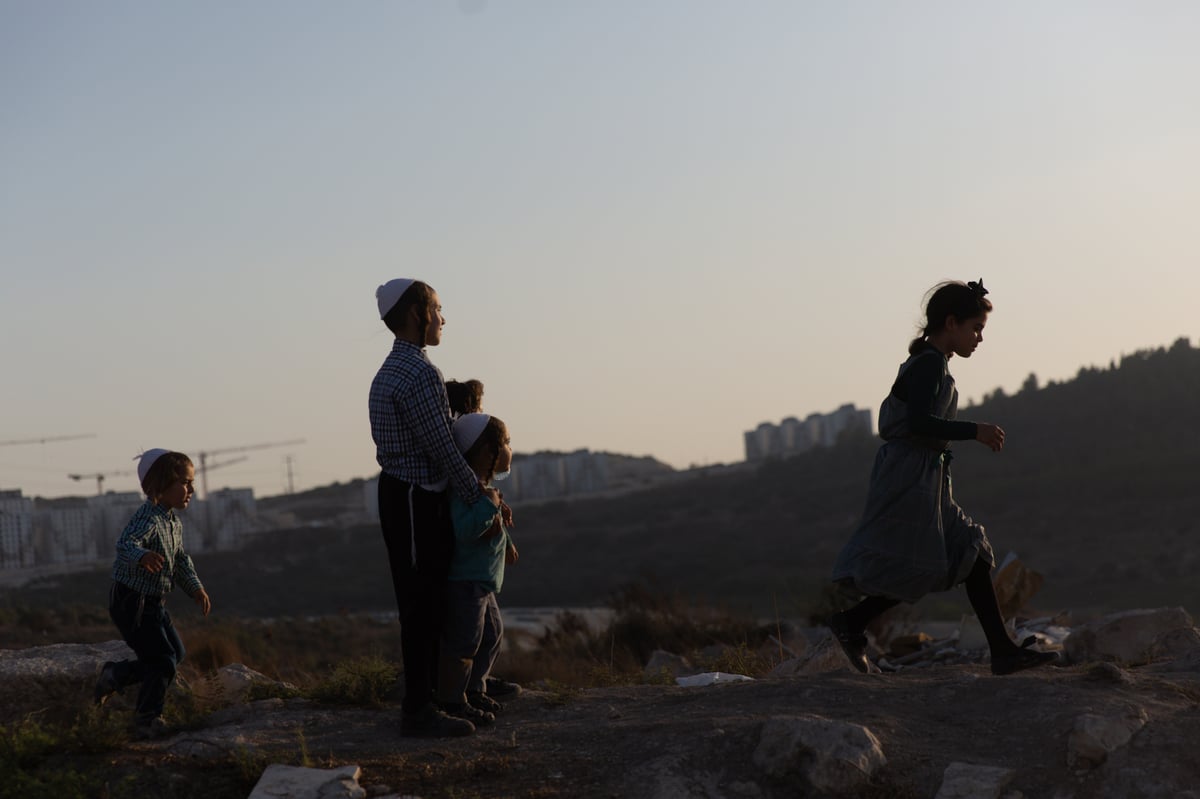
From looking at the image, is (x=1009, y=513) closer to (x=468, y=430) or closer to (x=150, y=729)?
(x=468, y=430)

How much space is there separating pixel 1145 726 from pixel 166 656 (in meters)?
4.38

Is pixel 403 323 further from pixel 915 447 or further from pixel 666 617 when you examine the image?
pixel 666 617

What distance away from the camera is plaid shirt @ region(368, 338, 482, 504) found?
5262mm

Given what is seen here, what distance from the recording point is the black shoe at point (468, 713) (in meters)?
5.50

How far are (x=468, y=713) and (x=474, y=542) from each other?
755 millimetres

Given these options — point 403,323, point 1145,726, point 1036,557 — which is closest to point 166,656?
point 403,323

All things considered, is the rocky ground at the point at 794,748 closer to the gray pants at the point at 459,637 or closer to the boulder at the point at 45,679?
the gray pants at the point at 459,637

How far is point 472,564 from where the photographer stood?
17.9 ft

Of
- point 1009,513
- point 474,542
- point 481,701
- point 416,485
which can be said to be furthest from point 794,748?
point 1009,513

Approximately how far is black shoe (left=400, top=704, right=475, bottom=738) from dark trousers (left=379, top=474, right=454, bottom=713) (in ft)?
0.13

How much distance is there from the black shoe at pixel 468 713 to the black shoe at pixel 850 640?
5.78ft

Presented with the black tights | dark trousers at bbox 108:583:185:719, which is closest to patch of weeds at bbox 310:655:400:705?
dark trousers at bbox 108:583:185:719

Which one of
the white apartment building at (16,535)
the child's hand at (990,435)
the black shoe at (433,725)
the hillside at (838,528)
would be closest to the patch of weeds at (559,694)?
the black shoe at (433,725)

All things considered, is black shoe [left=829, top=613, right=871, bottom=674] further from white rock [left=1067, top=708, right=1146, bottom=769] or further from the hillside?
the hillside
